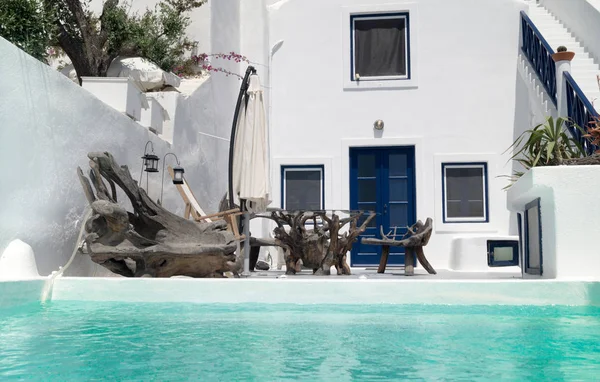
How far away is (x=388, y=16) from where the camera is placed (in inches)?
463

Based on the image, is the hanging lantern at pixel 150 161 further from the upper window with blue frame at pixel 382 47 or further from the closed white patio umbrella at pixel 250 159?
the upper window with blue frame at pixel 382 47

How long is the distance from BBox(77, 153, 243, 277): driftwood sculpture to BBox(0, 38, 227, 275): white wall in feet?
0.99

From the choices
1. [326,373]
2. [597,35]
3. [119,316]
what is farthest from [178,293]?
[597,35]

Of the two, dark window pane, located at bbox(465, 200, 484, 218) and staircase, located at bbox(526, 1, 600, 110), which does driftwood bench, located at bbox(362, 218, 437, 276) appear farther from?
→ dark window pane, located at bbox(465, 200, 484, 218)

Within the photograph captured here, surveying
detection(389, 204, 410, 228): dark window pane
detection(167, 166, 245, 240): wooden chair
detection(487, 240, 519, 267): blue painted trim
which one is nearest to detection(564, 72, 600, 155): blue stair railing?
detection(487, 240, 519, 267): blue painted trim

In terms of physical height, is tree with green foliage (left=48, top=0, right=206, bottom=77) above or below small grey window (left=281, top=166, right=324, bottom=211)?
above

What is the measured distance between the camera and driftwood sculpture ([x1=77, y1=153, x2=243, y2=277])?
573cm

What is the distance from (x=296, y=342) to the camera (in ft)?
11.1

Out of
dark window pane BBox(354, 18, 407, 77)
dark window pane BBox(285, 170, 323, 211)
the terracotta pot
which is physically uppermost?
dark window pane BBox(354, 18, 407, 77)

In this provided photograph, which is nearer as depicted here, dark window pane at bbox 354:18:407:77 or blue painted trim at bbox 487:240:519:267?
blue painted trim at bbox 487:240:519:267

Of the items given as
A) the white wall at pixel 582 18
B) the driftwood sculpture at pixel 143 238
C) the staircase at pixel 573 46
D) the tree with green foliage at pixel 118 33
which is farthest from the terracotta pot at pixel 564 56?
the tree with green foliage at pixel 118 33

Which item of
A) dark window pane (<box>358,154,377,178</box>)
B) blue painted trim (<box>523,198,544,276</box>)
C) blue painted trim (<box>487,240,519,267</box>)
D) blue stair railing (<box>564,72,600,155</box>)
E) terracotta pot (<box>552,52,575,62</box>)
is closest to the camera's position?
blue painted trim (<box>523,198,544,276</box>)

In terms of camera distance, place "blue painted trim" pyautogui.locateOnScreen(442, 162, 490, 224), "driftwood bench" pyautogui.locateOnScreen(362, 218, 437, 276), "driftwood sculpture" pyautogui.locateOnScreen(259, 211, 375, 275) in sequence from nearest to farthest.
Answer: "driftwood sculpture" pyautogui.locateOnScreen(259, 211, 375, 275)
"driftwood bench" pyautogui.locateOnScreen(362, 218, 437, 276)
"blue painted trim" pyautogui.locateOnScreen(442, 162, 490, 224)

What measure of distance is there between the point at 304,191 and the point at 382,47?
2.95m
